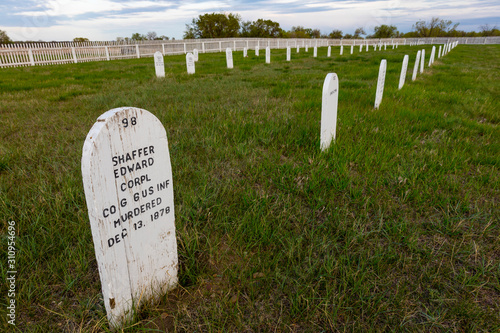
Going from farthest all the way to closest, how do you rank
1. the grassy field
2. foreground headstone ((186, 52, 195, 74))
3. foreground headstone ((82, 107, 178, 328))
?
foreground headstone ((186, 52, 195, 74)) < the grassy field < foreground headstone ((82, 107, 178, 328))

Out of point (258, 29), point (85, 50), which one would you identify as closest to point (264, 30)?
point (258, 29)

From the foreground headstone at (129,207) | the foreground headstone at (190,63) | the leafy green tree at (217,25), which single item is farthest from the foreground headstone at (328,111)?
the leafy green tree at (217,25)

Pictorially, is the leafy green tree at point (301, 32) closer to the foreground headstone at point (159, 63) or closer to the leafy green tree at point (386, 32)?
the leafy green tree at point (386, 32)

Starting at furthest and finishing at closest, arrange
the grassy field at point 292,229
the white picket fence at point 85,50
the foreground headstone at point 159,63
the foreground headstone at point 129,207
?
the white picket fence at point 85,50
the foreground headstone at point 159,63
the grassy field at point 292,229
the foreground headstone at point 129,207

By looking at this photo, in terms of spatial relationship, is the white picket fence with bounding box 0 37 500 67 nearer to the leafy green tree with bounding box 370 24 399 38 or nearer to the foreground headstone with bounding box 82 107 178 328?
the foreground headstone with bounding box 82 107 178 328

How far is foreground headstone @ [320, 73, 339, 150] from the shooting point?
10.6 ft

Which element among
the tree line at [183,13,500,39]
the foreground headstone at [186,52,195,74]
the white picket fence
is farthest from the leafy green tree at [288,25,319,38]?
the foreground headstone at [186,52,195,74]

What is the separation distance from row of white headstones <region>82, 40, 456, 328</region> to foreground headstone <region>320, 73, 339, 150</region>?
7.31 feet

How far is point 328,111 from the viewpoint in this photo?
332 centimetres

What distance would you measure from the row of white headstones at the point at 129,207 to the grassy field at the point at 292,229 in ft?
0.55

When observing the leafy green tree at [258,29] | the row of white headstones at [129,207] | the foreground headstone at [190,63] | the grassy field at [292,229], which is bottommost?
the grassy field at [292,229]

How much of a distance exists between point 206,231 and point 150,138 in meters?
0.98

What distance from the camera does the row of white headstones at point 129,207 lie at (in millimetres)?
1207

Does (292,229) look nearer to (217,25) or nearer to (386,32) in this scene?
(217,25)
